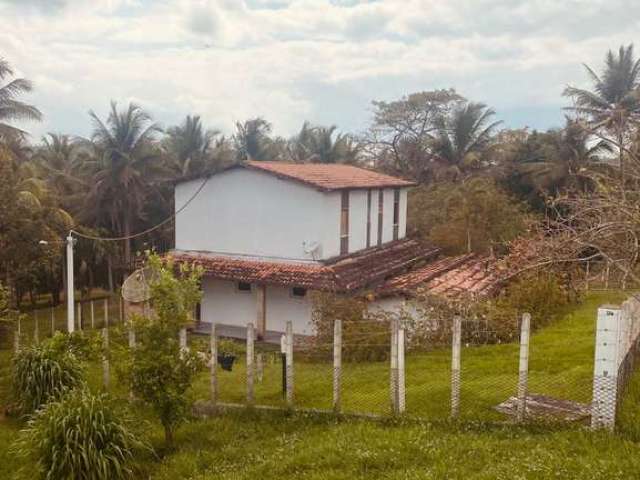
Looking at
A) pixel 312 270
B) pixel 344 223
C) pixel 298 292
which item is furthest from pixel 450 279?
pixel 298 292

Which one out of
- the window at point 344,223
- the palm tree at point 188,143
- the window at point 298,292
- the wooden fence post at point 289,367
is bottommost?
the window at point 298,292

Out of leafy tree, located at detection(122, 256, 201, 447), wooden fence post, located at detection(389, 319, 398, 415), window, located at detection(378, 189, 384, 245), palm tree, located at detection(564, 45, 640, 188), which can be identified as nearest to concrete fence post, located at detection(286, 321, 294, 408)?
leafy tree, located at detection(122, 256, 201, 447)

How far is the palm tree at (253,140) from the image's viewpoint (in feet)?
127

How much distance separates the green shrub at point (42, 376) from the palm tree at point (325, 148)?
93.0 ft

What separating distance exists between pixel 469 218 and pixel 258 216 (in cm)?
1032

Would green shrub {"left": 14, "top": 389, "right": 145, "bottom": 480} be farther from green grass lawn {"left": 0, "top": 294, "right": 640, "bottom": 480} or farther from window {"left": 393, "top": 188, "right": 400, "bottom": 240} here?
window {"left": 393, "top": 188, "right": 400, "bottom": 240}

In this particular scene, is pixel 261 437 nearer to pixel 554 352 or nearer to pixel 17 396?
pixel 17 396

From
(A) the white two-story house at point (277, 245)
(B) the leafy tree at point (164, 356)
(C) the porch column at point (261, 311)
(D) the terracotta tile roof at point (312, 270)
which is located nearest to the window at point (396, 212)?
(D) the terracotta tile roof at point (312, 270)

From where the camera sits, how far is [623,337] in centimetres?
924

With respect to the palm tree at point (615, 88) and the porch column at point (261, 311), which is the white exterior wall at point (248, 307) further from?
the palm tree at point (615, 88)

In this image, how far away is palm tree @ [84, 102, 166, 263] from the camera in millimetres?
29125

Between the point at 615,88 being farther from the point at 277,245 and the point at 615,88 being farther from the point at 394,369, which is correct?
the point at 394,369

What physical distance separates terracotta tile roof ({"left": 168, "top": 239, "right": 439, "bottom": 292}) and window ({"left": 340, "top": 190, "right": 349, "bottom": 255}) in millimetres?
373

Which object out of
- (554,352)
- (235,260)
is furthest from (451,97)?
(554,352)
